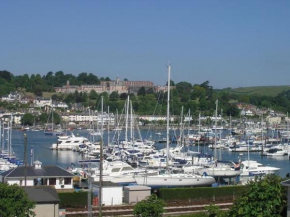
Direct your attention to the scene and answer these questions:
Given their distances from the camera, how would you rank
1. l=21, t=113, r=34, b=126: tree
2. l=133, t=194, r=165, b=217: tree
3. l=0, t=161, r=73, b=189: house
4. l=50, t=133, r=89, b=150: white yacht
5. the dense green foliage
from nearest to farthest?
l=133, t=194, r=165, b=217: tree
l=0, t=161, r=73, b=189: house
l=50, t=133, r=89, b=150: white yacht
l=21, t=113, r=34, b=126: tree
the dense green foliage

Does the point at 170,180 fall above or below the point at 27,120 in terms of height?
below

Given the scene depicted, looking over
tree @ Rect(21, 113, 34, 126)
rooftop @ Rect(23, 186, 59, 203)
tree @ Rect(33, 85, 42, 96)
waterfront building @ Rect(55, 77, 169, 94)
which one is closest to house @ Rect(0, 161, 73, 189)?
rooftop @ Rect(23, 186, 59, 203)

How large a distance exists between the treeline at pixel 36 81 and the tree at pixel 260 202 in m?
113

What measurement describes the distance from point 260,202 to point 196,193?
34.6 feet

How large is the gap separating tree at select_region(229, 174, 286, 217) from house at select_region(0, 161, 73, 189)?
1127 cm

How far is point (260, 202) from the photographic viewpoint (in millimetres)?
12141

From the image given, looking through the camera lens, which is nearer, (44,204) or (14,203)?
(14,203)

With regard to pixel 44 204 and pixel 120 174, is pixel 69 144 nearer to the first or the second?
pixel 120 174

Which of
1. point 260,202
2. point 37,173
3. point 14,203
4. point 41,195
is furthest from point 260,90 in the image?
point 260,202

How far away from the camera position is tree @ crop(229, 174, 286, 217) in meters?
12.1

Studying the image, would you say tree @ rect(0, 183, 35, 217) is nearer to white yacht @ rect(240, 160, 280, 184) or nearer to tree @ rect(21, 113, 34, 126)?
white yacht @ rect(240, 160, 280, 184)

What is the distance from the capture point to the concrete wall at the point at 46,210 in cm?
1698

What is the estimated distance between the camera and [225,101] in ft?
369

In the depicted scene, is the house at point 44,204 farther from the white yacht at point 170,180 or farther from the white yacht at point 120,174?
the white yacht at point 120,174
